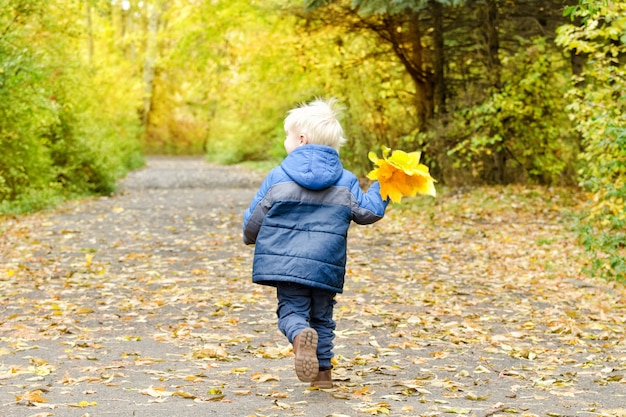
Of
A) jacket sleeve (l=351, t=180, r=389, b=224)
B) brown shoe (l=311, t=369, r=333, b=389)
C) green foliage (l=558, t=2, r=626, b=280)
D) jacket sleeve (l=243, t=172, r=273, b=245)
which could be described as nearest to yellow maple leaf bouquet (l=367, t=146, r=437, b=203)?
jacket sleeve (l=351, t=180, r=389, b=224)

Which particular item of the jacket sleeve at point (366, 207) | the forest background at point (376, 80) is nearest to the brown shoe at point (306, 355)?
the jacket sleeve at point (366, 207)

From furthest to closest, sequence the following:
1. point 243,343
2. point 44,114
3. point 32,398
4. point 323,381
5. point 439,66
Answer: point 439,66 → point 44,114 → point 243,343 → point 323,381 → point 32,398

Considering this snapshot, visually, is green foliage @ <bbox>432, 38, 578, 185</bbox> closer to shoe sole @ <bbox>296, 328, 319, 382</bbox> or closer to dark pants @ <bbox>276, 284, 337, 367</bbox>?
dark pants @ <bbox>276, 284, 337, 367</bbox>

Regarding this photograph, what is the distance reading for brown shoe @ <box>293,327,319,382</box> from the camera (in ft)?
15.2

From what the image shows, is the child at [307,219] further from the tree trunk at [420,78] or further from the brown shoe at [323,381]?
the tree trunk at [420,78]

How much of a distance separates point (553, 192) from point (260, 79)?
30.8 feet

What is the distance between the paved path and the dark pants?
28cm

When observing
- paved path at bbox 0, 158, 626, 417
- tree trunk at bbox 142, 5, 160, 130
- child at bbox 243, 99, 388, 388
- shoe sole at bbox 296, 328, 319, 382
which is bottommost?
paved path at bbox 0, 158, 626, 417

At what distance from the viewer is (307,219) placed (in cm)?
497

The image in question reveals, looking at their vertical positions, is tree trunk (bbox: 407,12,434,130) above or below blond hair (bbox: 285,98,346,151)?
above

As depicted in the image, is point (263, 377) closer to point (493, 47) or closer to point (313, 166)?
point (313, 166)

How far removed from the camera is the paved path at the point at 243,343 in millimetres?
4727

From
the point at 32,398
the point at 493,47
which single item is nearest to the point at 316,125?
the point at 32,398

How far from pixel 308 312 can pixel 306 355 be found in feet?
1.50
